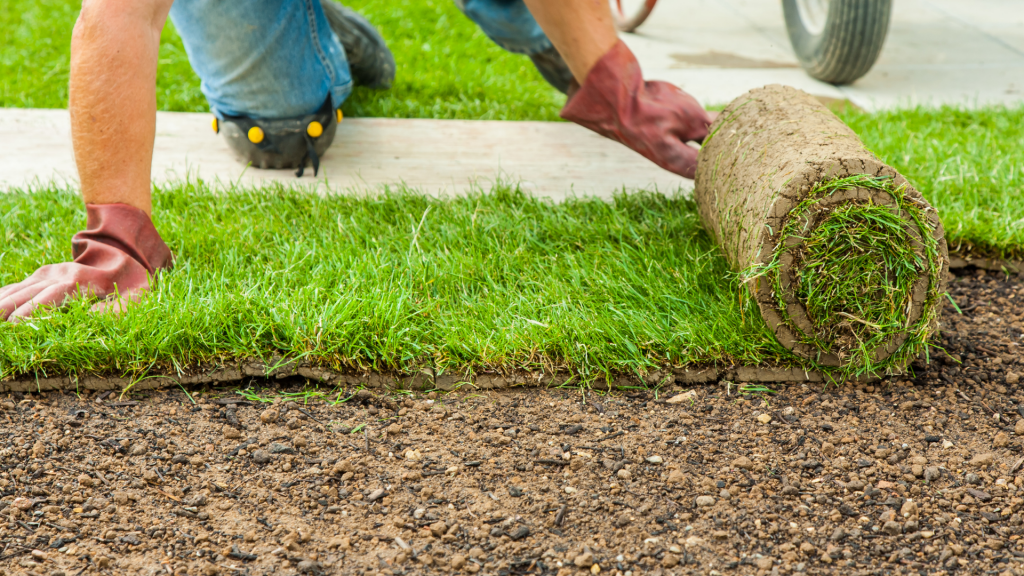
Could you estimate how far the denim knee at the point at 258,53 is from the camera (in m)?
2.74

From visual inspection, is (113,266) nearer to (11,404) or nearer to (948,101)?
(11,404)

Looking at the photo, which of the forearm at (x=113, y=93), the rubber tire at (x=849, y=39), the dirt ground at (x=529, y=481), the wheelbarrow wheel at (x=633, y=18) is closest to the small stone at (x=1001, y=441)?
the dirt ground at (x=529, y=481)

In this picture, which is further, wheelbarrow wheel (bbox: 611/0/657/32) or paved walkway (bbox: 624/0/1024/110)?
wheelbarrow wheel (bbox: 611/0/657/32)

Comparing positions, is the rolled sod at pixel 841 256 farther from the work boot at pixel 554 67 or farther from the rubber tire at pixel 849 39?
the rubber tire at pixel 849 39

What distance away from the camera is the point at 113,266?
A: 6.64 feet

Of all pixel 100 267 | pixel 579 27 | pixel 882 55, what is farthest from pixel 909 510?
pixel 882 55

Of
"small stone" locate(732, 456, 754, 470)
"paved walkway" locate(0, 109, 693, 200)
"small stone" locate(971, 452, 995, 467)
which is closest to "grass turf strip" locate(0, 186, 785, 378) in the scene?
"paved walkway" locate(0, 109, 693, 200)

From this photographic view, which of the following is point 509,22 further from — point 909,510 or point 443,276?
point 909,510

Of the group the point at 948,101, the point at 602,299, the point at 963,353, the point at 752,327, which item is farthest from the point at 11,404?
the point at 948,101

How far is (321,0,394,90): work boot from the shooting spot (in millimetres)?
3527

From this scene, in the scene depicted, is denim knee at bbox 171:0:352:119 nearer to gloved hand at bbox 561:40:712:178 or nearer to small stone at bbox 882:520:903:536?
gloved hand at bbox 561:40:712:178

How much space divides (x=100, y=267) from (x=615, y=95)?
1.62 m

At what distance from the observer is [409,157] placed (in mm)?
3152

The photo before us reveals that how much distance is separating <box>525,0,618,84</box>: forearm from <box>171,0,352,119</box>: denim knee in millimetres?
893
